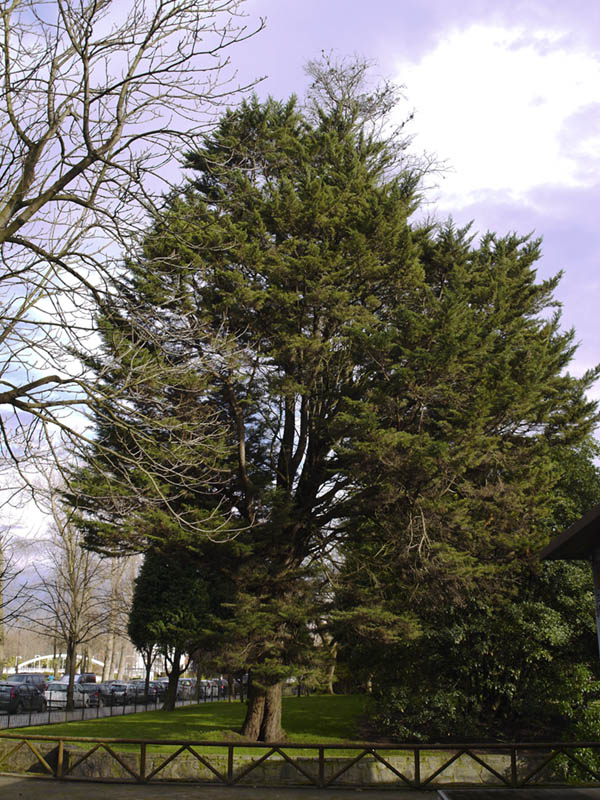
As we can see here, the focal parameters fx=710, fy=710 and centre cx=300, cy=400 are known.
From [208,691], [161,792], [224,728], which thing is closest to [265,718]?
[224,728]

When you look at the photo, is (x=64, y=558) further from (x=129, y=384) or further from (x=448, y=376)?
(x=129, y=384)

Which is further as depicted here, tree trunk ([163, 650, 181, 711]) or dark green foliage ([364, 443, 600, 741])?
tree trunk ([163, 650, 181, 711])

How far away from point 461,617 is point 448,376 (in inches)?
282

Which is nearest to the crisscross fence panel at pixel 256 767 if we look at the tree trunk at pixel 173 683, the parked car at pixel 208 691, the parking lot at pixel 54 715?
the parking lot at pixel 54 715

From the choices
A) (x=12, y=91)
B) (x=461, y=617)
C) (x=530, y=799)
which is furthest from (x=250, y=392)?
(x=530, y=799)

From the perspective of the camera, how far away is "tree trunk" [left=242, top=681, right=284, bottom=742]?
17047 mm

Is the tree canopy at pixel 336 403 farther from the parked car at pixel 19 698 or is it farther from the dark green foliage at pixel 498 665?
the parked car at pixel 19 698

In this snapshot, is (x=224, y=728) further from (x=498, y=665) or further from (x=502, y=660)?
(x=502, y=660)

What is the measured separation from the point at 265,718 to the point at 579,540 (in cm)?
1156

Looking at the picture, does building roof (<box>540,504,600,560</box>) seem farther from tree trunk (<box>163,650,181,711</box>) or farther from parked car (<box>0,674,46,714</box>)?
parked car (<box>0,674,46,714</box>)

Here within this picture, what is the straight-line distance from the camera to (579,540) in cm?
835

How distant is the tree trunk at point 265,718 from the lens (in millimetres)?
17047

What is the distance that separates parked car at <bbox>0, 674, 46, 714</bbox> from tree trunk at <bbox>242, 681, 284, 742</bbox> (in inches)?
658

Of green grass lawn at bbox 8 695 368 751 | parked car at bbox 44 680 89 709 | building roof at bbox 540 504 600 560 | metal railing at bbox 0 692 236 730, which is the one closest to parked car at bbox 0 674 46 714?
metal railing at bbox 0 692 236 730
